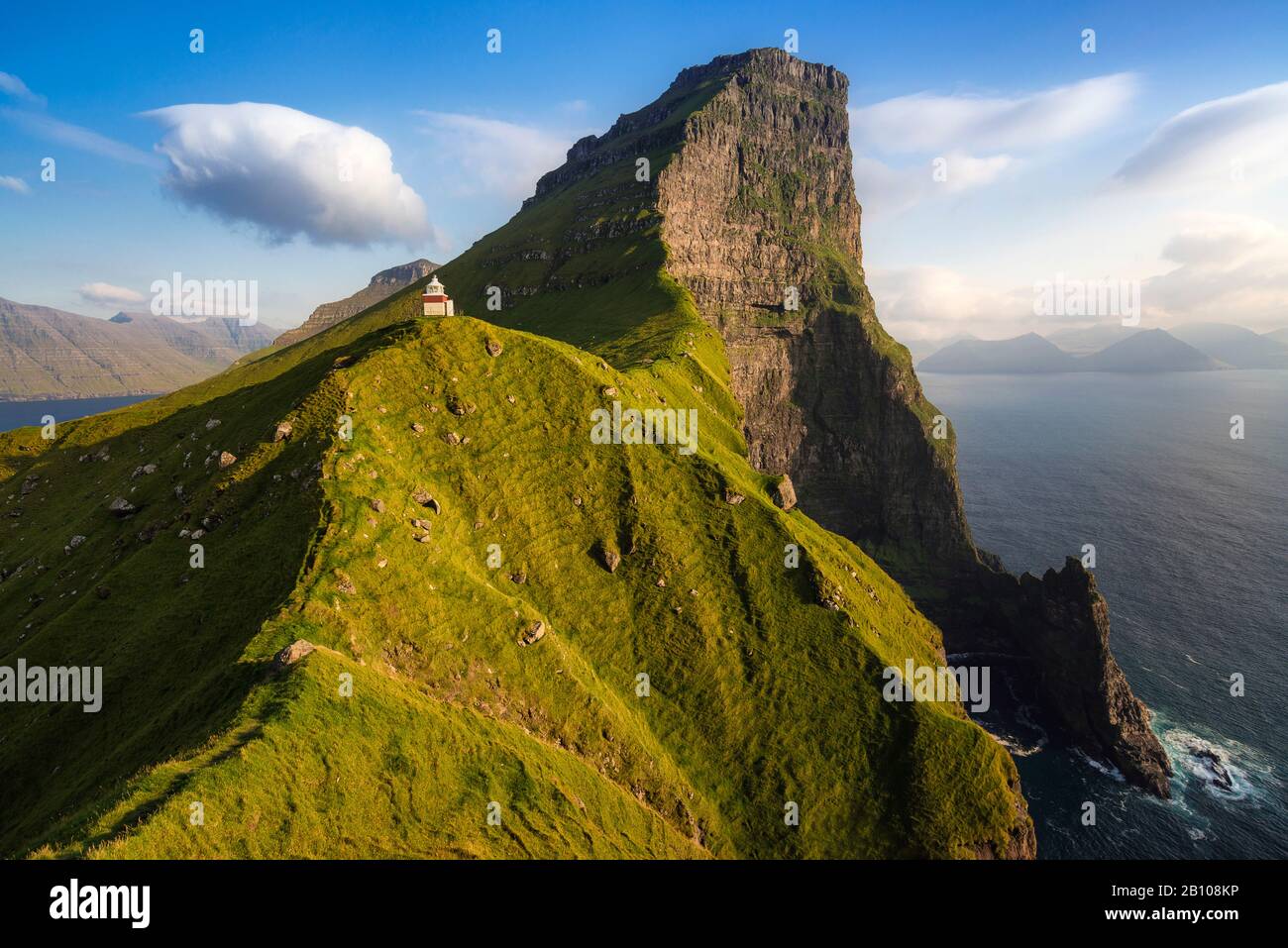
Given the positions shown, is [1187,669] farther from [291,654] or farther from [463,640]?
[291,654]

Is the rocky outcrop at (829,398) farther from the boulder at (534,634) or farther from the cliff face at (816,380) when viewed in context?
the boulder at (534,634)

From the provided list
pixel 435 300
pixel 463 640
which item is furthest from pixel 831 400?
pixel 463 640

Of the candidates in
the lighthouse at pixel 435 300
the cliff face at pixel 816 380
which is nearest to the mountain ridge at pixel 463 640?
the lighthouse at pixel 435 300

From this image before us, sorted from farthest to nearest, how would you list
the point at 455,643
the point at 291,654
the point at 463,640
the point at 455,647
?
the point at 463,640 → the point at 455,643 → the point at 455,647 → the point at 291,654

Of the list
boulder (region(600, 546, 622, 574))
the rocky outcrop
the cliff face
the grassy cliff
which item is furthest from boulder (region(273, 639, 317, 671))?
the cliff face

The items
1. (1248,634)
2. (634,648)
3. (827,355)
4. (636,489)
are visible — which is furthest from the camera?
(827,355)

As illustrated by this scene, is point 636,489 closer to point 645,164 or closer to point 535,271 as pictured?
point 535,271
